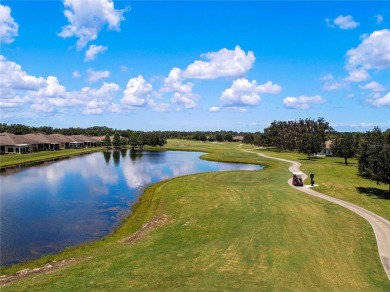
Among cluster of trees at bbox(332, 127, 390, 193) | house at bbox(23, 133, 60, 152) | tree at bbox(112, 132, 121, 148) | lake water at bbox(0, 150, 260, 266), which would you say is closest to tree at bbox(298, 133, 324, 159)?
lake water at bbox(0, 150, 260, 266)

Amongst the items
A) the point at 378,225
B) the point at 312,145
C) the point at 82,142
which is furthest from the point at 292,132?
the point at 378,225

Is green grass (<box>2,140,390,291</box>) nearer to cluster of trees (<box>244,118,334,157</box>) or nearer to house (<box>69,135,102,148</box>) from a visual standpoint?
cluster of trees (<box>244,118,334,157</box>)

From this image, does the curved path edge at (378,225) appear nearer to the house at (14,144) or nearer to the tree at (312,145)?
the tree at (312,145)

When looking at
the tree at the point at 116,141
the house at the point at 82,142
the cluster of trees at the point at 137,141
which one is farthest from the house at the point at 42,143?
the cluster of trees at the point at 137,141

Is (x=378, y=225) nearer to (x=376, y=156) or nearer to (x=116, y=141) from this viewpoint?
(x=376, y=156)

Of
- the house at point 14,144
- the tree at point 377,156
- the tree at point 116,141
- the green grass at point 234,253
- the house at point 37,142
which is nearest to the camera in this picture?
the green grass at point 234,253

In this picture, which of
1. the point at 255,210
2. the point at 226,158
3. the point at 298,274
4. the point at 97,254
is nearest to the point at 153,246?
the point at 97,254
